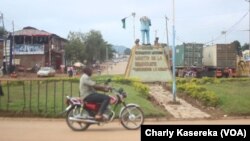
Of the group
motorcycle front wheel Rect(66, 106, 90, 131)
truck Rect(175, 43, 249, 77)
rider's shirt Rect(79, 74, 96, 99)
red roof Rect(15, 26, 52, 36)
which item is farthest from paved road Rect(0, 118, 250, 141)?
red roof Rect(15, 26, 52, 36)

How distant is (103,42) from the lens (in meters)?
93.9

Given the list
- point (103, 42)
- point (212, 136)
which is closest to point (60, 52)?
point (103, 42)

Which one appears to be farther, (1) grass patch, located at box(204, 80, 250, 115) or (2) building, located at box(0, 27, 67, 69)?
(2) building, located at box(0, 27, 67, 69)

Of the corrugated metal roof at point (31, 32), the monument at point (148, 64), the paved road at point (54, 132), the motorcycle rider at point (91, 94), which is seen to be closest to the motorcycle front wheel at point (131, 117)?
the paved road at point (54, 132)

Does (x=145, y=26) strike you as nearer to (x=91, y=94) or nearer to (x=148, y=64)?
(x=148, y=64)

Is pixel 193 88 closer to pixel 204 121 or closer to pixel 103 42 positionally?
pixel 204 121

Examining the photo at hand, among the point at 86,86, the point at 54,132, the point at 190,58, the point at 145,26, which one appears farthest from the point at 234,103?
the point at 190,58

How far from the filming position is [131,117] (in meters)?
12.8

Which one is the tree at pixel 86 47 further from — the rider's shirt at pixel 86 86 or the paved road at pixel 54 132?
the rider's shirt at pixel 86 86

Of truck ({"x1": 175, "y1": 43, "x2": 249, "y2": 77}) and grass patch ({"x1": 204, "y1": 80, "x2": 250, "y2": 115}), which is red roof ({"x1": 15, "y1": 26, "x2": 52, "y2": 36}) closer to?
truck ({"x1": 175, "y1": 43, "x2": 249, "y2": 77})

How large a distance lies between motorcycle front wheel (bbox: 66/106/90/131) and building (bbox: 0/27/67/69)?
61.1 meters

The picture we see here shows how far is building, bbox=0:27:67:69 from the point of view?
74.8 meters

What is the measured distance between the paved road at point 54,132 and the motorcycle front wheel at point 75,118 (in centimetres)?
16

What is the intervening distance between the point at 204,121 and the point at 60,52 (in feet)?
245
